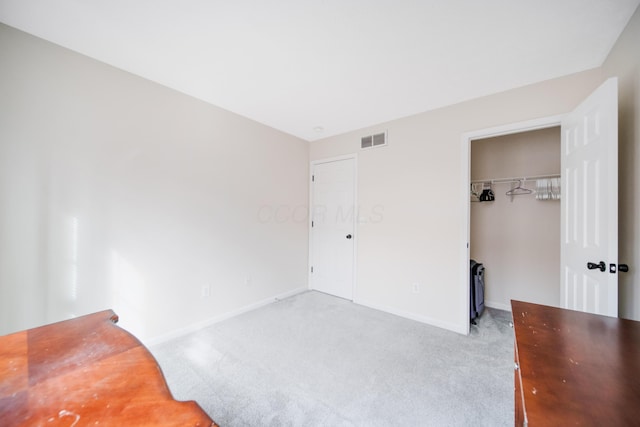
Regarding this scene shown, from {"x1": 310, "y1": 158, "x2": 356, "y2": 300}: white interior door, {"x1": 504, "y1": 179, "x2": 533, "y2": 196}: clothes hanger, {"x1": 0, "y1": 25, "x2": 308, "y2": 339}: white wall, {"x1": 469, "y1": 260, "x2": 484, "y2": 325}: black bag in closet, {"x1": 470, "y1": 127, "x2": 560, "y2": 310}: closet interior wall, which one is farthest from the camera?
{"x1": 310, "y1": 158, "x2": 356, "y2": 300}: white interior door

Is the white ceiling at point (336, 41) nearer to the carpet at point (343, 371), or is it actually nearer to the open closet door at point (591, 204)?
the open closet door at point (591, 204)

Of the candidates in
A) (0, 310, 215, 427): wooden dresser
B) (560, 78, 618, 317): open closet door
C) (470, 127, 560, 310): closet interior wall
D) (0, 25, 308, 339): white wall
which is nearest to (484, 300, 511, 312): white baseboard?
(470, 127, 560, 310): closet interior wall

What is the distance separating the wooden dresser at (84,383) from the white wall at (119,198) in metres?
1.13

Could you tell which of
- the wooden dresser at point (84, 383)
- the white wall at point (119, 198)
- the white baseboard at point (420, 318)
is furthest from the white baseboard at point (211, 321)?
the wooden dresser at point (84, 383)

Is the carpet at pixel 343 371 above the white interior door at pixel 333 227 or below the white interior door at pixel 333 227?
below

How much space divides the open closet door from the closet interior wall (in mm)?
1084

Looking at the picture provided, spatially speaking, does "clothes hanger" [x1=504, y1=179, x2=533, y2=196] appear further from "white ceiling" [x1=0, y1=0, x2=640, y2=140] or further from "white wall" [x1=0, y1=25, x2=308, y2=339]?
"white wall" [x1=0, y1=25, x2=308, y2=339]

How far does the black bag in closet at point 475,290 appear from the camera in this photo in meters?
2.68

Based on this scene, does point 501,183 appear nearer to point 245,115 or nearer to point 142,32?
point 245,115

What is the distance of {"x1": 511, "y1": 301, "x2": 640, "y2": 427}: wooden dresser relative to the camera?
0.54 metres

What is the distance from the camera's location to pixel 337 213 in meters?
3.63

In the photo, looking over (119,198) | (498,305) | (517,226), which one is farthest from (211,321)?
(517,226)

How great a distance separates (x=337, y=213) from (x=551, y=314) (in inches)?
107

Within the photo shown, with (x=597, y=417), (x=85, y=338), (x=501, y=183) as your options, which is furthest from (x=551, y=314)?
(x=501, y=183)
